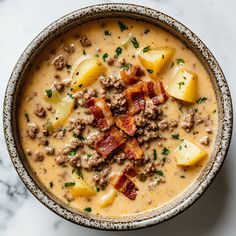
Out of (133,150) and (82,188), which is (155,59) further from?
(82,188)

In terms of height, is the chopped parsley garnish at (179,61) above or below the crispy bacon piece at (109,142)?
above

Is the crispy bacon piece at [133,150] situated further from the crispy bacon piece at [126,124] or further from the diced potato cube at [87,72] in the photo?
the diced potato cube at [87,72]

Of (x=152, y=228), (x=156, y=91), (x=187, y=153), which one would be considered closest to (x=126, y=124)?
(x=156, y=91)

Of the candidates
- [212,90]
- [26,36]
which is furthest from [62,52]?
[212,90]

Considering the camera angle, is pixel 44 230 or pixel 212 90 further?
pixel 44 230

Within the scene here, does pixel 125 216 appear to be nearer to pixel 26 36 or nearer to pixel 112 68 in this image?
pixel 112 68

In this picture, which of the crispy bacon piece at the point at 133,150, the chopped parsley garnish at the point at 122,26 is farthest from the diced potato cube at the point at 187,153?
the chopped parsley garnish at the point at 122,26

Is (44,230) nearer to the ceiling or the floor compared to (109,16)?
nearer to the floor

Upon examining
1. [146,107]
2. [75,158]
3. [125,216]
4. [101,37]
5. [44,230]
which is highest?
[101,37]
